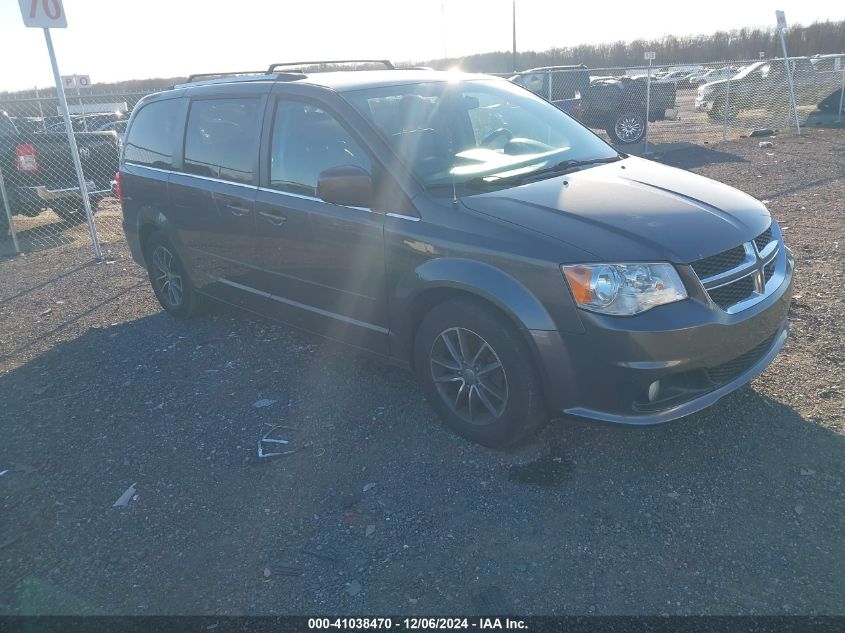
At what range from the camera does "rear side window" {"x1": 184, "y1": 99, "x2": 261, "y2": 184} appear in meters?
4.65

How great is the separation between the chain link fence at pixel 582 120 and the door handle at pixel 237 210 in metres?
6.00

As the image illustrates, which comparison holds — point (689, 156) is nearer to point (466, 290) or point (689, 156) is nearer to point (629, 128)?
point (629, 128)

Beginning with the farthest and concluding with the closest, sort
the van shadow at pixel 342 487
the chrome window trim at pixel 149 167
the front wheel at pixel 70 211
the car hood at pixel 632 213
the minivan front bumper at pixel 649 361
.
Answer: the front wheel at pixel 70 211
the chrome window trim at pixel 149 167
the car hood at pixel 632 213
the minivan front bumper at pixel 649 361
the van shadow at pixel 342 487

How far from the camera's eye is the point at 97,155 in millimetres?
11484

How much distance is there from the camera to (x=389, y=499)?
11.0 ft

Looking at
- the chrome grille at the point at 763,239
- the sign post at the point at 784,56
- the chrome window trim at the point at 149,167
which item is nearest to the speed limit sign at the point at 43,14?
the chrome window trim at the point at 149,167

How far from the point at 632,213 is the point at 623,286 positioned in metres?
0.53

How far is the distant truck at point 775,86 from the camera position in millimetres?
17641

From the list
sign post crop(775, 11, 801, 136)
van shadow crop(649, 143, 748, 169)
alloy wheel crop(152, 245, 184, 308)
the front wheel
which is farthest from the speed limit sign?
sign post crop(775, 11, 801, 136)

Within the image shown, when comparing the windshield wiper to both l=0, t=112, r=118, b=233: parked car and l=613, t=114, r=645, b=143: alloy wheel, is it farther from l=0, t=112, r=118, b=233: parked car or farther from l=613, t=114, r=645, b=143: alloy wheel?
l=613, t=114, r=645, b=143: alloy wheel

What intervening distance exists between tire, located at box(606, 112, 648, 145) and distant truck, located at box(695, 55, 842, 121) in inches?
90.4

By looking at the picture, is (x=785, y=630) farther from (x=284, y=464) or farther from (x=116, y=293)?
(x=116, y=293)

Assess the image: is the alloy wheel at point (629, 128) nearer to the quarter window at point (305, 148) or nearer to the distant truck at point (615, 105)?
the distant truck at point (615, 105)

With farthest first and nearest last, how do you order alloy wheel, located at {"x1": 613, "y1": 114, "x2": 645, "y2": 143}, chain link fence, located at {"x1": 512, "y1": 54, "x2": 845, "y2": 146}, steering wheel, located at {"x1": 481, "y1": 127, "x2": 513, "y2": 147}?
1. alloy wheel, located at {"x1": 613, "y1": 114, "x2": 645, "y2": 143}
2. chain link fence, located at {"x1": 512, "y1": 54, "x2": 845, "y2": 146}
3. steering wheel, located at {"x1": 481, "y1": 127, "x2": 513, "y2": 147}
